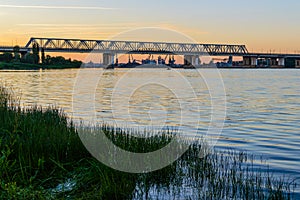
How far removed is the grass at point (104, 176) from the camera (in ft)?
36.5

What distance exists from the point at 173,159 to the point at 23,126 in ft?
19.2

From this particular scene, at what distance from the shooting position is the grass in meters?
11.1

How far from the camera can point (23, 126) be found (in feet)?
53.5

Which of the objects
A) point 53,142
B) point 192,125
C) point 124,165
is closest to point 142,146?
point 124,165

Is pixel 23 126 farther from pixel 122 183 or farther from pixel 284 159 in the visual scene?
pixel 284 159

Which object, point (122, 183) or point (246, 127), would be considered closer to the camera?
point (122, 183)

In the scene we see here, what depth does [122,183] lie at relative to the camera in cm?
1166

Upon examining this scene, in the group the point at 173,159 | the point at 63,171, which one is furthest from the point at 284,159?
the point at 63,171

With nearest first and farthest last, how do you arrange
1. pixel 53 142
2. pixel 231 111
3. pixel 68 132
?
pixel 53 142, pixel 68 132, pixel 231 111

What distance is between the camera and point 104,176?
1173cm

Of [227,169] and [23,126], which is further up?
[23,126]

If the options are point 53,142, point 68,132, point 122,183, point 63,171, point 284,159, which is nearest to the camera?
point 122,183

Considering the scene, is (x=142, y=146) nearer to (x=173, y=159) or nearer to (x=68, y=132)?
(x=173, y=159)

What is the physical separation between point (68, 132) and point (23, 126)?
1.81 m
